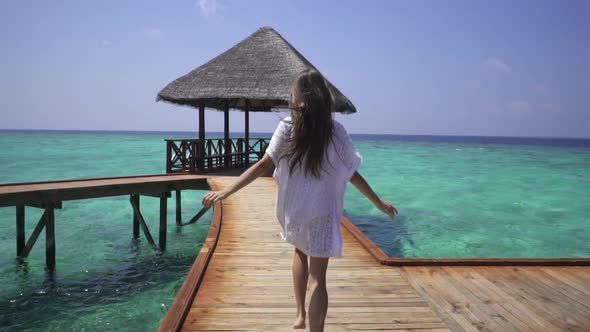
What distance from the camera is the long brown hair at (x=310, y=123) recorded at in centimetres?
187

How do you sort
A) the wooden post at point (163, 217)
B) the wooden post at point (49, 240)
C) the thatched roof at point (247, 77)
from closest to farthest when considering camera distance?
1. the wooden post at point (49, 240)
2. the wooden post at point (163, 217)
3. the thatched roof at point (247, 77)

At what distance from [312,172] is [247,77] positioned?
992cm

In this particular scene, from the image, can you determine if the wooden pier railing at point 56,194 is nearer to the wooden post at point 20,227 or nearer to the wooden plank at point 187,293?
the wooden post at point 20,227

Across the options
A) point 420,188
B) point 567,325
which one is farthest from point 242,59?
point 420,188

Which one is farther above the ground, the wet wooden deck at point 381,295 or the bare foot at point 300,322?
the bare foot at point 300,322

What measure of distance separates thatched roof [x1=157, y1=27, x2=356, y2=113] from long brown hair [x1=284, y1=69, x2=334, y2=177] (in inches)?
336

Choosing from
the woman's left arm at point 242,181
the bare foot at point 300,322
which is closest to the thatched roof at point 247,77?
the bare foot at point 300,322

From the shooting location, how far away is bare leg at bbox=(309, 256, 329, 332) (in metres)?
1.99

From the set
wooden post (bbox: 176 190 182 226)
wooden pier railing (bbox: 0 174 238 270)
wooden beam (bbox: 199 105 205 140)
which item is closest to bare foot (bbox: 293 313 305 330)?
wooden pier railing (bbox: 0 174 238 270)

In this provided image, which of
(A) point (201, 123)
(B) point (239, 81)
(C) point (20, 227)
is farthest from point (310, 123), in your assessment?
(A) point (201, 123)

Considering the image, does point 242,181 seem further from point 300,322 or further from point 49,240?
point 49,240

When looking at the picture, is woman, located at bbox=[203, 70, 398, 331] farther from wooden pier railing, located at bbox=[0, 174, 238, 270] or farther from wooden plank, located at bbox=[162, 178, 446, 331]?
wooden pier railing, located at bbox=[0, 174, 238, 270]

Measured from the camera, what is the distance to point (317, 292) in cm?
201

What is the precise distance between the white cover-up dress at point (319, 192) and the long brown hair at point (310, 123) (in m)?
0.04
